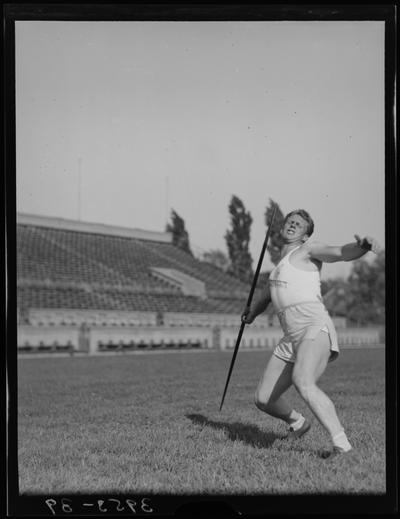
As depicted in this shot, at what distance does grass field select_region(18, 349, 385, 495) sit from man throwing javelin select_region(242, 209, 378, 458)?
247 millimetres

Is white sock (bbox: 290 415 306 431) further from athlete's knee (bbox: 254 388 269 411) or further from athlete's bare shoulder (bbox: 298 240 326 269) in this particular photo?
athlete's bare shoulder (bbox: 298 240 326 269)

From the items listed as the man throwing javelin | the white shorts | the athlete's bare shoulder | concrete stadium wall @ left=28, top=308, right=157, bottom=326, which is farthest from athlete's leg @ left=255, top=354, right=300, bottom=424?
concrete stadium wall @ left=28, top=308, right=157, bottom=326

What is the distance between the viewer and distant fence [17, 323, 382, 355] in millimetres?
21031

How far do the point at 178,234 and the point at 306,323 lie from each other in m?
29.4

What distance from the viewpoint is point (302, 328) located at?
200 inches

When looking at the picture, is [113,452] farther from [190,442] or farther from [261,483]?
[261,483]

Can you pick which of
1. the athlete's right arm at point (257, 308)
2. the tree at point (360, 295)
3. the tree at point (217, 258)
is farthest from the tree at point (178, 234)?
the athlete's right arm at point (257, 308)

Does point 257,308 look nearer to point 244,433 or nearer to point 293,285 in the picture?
point 293,285

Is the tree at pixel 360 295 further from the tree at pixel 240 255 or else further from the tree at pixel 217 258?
the tree at pixel 217 258

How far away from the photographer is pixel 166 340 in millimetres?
23781

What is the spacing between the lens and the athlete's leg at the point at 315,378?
4.85 m

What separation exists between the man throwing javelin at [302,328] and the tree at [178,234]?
27.1m

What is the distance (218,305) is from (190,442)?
23.5m

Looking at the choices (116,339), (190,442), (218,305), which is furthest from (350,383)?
(218,305)
